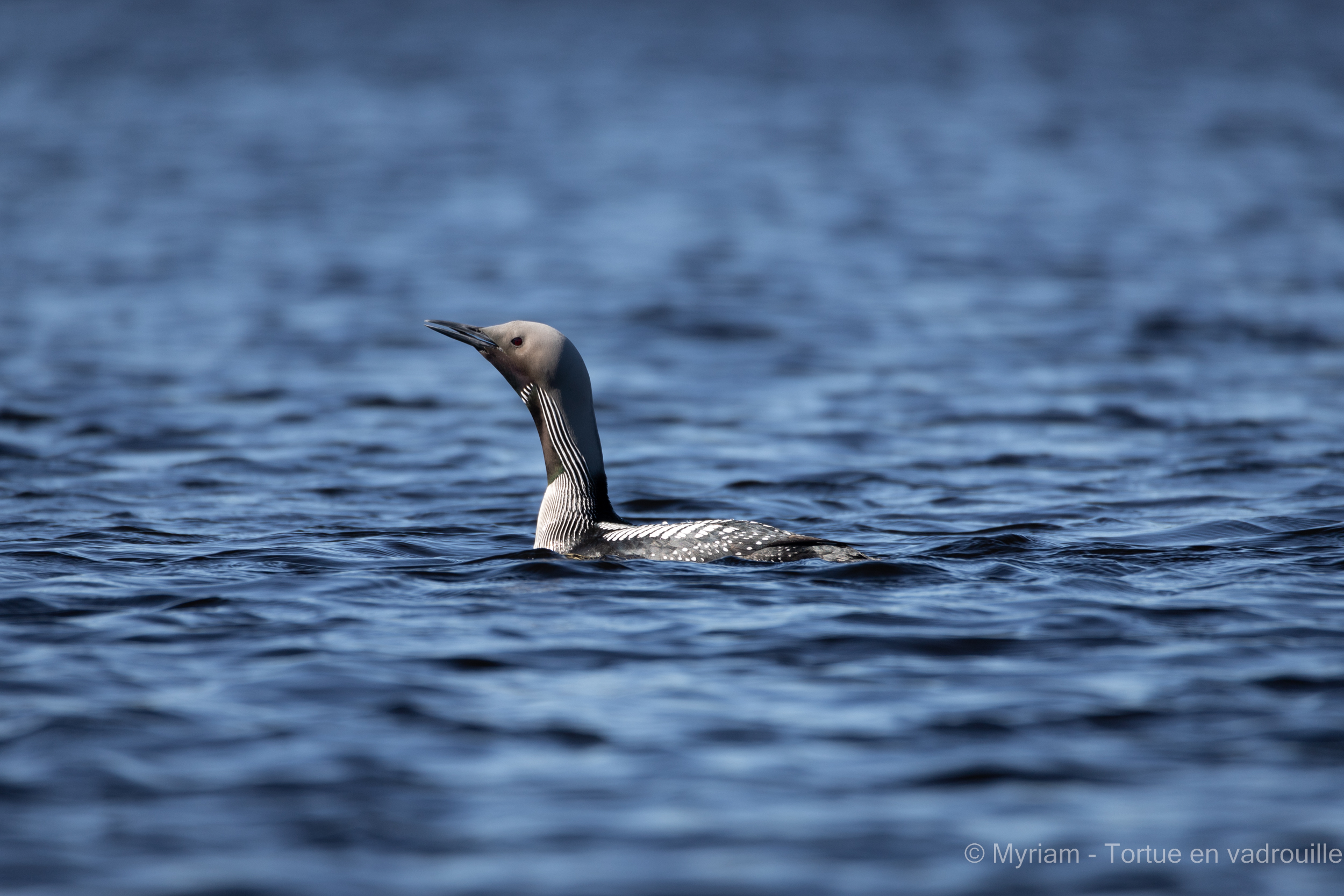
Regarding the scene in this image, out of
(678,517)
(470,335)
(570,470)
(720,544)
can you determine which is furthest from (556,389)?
(678,517)

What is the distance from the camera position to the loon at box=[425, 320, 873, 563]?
25.2ft

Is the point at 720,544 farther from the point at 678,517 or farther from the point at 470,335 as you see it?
the point at 678,517

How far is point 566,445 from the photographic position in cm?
798

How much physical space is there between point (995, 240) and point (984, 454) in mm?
11109

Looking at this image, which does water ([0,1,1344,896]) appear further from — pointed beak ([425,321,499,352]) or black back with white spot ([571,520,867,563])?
pointed beak ([425,321,499,352])

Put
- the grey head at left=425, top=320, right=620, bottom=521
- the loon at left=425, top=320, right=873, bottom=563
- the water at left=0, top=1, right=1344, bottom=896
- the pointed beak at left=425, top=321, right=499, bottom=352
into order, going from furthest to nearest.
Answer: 1. the pointed beak at left=425, top=321, right=499, bottom=352
2. the grey head at left=425, top=320, right=620, bottom=521
3. the loon at left=425, top=320, right=873, bottom=563
4. the water at left=0, top=1, right=1344, bottom=896

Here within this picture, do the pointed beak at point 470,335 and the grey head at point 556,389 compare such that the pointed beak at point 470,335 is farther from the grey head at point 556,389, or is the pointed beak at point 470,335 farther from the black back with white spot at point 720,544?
the black back with white spot at point 720,544

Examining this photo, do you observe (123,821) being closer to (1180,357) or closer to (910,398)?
(910,398)

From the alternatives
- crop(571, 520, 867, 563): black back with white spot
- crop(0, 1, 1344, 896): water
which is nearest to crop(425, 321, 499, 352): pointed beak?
crop(0, 1, 1344, 896): water


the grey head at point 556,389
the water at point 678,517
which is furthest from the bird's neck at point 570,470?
the water at point 678,517

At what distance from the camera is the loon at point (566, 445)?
769 centimetres

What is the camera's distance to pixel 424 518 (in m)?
9.58

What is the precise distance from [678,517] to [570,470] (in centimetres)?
200

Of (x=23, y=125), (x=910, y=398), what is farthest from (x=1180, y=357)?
(x=23, y=125)
